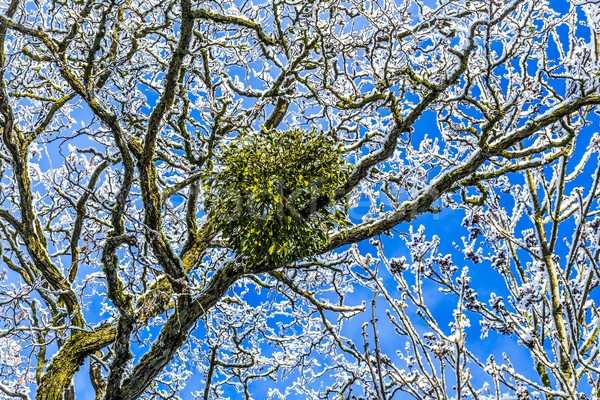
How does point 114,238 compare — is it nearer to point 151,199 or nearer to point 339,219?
point 151,199

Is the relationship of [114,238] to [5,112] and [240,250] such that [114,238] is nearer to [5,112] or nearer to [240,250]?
[240,250]

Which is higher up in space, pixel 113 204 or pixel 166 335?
pixel 113 204

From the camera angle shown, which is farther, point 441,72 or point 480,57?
point 480,57

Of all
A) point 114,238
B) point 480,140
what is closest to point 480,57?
point 480,140

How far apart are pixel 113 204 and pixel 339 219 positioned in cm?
171

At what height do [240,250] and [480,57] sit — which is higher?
[480,57]

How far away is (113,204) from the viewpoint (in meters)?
3.53

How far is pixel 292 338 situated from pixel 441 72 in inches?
133

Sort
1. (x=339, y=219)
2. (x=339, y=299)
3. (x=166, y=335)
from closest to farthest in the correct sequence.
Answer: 1. (x=339, y=219)
2. (x=166, y=335)
3. (x=339, y=299)

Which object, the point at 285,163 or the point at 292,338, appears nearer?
the point at 285,163

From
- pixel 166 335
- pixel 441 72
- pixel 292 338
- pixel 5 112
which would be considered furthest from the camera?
pixel 292 338

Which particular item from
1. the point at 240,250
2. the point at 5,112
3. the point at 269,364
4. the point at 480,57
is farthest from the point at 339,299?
the point at 5,112

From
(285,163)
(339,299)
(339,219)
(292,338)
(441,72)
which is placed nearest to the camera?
(285,163)

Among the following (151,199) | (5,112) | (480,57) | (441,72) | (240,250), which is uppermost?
(480,57)
